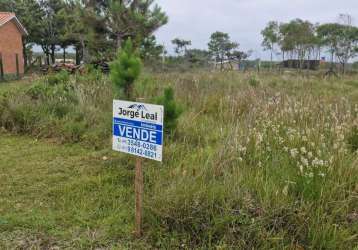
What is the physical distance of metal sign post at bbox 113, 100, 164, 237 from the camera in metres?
1.94

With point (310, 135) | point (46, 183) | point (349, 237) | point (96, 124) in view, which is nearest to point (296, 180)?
point (349, 237)

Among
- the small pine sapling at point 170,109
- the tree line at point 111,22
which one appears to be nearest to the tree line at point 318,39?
the tree line at point 111,22

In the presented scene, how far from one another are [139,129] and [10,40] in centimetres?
2261

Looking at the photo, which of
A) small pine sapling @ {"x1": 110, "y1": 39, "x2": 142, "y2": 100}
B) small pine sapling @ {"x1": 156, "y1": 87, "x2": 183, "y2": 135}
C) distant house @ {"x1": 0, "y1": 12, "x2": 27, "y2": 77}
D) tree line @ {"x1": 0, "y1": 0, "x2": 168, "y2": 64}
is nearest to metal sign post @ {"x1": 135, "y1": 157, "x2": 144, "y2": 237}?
small pine sapling @ {"x1": 156, "y1": 87, "x2": 183, "y2": 135}

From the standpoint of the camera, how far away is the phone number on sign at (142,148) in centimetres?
198

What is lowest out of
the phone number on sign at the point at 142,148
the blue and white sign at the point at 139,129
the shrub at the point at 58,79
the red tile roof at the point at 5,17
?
the phone number on sign at the point at 142,148

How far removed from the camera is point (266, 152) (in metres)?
2.81

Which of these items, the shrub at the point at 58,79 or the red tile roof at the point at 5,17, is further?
the red tile roof at the point at 5,17

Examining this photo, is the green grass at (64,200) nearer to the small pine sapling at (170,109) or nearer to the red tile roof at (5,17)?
the small pine sapling at (170,109)

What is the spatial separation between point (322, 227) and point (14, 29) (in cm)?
2379

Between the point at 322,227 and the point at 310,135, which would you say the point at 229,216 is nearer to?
the point at 322,227

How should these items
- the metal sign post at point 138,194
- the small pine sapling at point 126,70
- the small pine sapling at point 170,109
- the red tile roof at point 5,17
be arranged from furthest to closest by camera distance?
the red tile roof at point 5,17 < the small pine sapling at point 126,70 < the small pine sapling at point 170,109 < the metal sign post at point 138,194

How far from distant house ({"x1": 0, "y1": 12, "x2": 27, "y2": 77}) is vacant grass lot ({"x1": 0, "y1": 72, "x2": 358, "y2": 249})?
1891 cm

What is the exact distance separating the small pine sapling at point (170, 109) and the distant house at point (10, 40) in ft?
61.8
